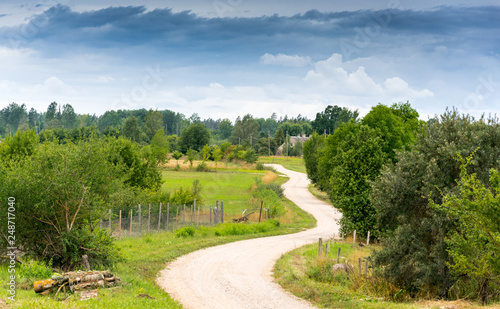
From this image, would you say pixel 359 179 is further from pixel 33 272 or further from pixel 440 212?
pixel 33 272

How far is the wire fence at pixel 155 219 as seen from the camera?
29375 millimetres

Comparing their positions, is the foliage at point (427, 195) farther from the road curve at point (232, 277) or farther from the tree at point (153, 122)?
the tree at point (153, 122)

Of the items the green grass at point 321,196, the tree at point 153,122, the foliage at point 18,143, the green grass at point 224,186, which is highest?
the tree at point 153,122

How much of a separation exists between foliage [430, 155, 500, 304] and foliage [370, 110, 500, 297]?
1439mm

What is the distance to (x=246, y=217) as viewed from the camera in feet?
137

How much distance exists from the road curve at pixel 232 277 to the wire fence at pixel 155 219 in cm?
582

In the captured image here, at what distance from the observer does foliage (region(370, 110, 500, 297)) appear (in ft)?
53.7

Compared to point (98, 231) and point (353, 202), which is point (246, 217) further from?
point (98, 231)

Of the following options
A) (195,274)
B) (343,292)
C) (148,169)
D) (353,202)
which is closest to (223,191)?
(148,169)

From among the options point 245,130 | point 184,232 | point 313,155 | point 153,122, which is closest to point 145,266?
point 184,232

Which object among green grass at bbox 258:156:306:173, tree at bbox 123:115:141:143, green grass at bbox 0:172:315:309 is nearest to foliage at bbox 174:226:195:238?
green grass at bbox 0:172:315:309

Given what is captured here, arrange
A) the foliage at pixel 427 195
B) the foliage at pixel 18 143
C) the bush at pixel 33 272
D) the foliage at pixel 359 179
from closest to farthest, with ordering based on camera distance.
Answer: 1. the bush at pixel 33 272
2. the foliage at pixel 427 195
3. the foliage at pixel 359 179
4. the foliage at pixel 18 143

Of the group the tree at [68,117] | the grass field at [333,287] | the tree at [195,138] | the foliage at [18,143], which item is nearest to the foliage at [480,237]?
the grass field at [333,287]

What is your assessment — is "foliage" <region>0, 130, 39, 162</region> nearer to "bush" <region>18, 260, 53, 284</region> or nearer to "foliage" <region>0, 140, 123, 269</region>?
"foliage" <region>0, 140, 123, 269</region>
